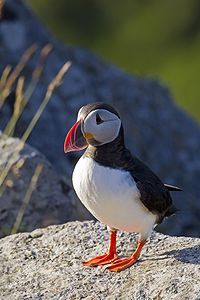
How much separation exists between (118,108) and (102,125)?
17.7 feet

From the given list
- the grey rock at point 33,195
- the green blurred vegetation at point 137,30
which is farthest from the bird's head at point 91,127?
the green blurred vegetation at point 137,30

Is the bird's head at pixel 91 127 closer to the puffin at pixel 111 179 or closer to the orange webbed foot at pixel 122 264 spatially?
the puffin at pixel 111 179

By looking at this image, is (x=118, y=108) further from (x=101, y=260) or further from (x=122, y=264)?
(x=122, y=264)

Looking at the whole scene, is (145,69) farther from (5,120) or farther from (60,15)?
(5,120)

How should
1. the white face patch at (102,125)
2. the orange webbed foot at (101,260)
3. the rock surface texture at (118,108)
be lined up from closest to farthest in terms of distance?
the white face patch at (102,125), the orange webbed foot at (101,260), the rock surface texture at (118,108)

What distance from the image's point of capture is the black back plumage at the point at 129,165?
25.3 feet

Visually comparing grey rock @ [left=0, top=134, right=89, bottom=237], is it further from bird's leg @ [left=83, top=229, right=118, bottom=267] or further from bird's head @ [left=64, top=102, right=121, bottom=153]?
bird's head @ [left=64, top=102, right=121, bottom=153]

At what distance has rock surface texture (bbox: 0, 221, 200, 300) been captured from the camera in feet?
24.4

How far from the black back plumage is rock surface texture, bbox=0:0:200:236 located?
13.2ft

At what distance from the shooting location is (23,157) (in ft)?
32.2

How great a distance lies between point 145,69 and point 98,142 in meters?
26.6

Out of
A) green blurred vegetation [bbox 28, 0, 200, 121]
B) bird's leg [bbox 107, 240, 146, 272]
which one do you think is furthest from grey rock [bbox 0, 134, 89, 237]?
green blurred vegetation [bbox 28, 0, 200, 121]

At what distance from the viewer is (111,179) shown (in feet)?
25.0

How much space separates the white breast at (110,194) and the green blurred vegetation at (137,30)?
25.8 meters
